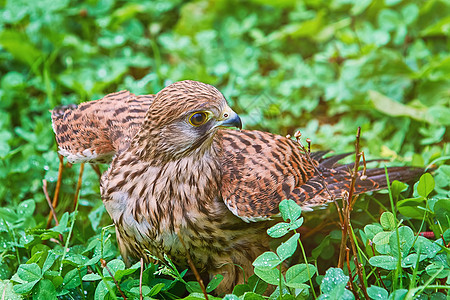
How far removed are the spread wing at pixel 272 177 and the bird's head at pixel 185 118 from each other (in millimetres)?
294

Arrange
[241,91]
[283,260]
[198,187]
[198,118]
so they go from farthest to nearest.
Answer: [241,91] → [198,187] → [198,118] → [283,260]

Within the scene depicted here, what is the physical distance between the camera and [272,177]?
3123mm

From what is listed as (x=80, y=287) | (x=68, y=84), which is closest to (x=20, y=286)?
(x=80, y=287)

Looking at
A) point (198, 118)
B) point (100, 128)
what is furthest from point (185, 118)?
point (100, 128)

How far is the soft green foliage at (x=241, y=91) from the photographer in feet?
9.66

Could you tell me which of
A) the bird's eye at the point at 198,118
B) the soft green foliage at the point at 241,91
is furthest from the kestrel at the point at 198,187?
the soft green foliage at the point at 241,91

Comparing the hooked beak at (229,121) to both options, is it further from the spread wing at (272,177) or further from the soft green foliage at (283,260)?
the soft green foliage at (283,260)

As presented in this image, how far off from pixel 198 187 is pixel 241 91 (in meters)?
2.07

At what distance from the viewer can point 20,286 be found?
276 centimetres

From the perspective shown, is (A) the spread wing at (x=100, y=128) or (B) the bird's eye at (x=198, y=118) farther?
(A) the spread wing at (x=100, y=128)

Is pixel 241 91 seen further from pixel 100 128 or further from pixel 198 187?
pixel 198 187

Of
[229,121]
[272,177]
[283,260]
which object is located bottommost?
[283,260]

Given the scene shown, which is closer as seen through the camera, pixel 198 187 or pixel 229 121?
pixel 229 121

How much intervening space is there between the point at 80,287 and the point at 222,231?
0.82 metres
